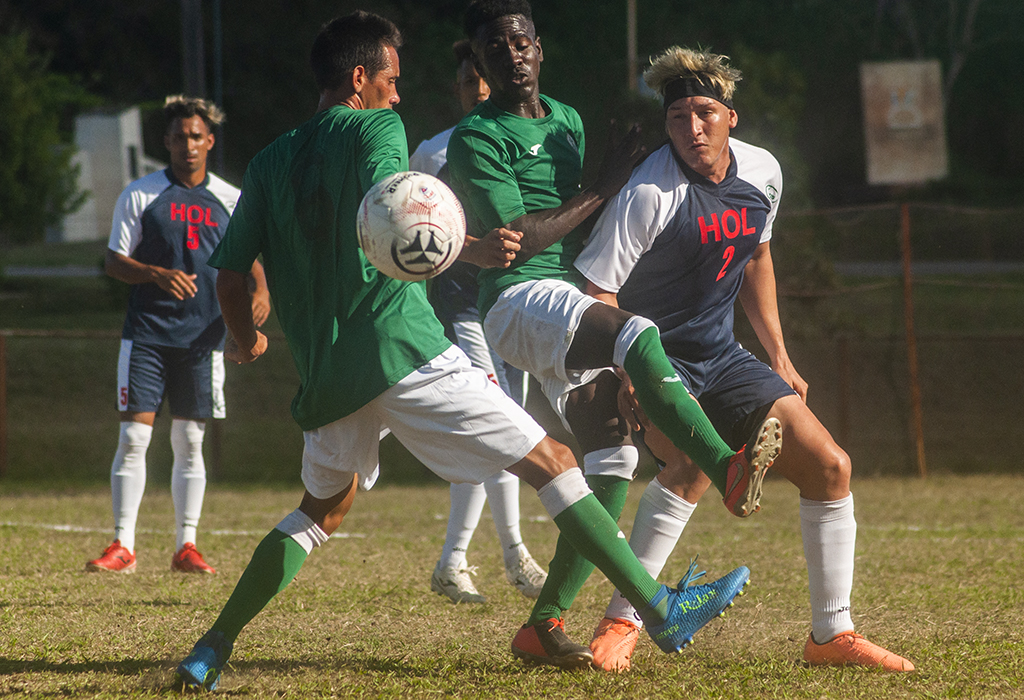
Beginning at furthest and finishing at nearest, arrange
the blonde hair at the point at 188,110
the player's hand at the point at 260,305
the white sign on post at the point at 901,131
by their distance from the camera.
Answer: the white sign on post at the point at 901,131
the blonde hair at the point at 188,110
the player's hand at the point at 260,305

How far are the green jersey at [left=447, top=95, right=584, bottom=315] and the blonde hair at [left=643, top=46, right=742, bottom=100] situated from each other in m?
0.37

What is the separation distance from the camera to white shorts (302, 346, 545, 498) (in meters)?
3.26

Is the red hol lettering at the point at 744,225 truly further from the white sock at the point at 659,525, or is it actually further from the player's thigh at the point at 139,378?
the player's thigh at the point at 139,378

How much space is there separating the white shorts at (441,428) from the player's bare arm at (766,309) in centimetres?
126

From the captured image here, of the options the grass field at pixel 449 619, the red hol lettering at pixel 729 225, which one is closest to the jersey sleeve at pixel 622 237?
the red hol lettering at pixel 729 225

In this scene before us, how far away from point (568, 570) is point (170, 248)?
3.44 meters

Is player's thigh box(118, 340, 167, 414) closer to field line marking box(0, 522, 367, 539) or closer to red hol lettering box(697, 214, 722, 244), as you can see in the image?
field line marking box(0, 522, 367, 539)

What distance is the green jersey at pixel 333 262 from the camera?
3.25 m

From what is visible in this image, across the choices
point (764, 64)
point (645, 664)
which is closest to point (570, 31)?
point (764, 64)

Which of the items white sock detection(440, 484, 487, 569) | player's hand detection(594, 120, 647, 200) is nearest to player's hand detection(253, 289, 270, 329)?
white sock detection(440, 484, 487, 569)

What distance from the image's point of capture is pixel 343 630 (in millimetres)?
4355

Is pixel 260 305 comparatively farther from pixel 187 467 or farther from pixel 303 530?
pixel 303 530

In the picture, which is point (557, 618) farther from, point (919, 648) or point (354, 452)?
point (919, 648)

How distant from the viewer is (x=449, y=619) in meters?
4.56
